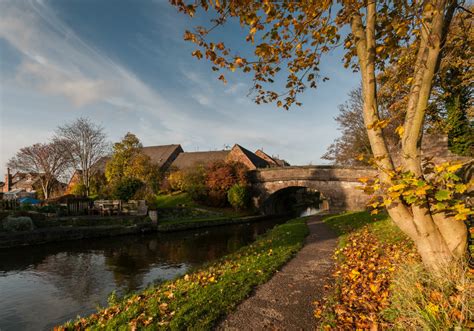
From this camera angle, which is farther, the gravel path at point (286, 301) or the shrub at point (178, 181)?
the shrub at point (178, 181)

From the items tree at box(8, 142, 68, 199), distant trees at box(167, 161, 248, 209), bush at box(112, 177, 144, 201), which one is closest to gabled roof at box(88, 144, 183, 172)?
tree at box(8, 142, 68, 199)

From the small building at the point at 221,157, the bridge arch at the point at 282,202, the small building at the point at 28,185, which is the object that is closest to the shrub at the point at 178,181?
the small building at the point at 221,157

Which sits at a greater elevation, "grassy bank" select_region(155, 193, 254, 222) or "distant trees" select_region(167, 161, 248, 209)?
"distant trees" select_region(167, 161, 248, 209)

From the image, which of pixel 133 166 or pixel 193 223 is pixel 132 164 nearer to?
pixel 133 166

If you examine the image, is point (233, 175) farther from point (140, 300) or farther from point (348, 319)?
point (348, 319)

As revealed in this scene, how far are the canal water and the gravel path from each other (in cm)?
423

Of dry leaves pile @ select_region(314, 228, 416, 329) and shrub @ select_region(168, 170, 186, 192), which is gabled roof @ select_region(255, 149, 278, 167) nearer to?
shrub @ select_region(168, 170, 186, 192)

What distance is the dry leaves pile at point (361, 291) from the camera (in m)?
3.89

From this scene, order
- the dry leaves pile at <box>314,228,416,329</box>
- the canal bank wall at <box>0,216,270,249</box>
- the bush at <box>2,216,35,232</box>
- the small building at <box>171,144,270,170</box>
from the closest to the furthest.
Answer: the dry leaves pile at <box>314,228,416,329</box> → the canal bank wall at <box>0,216,270,249</box> → the bush at <box>2,216,35,232</box> → the small building at <box>171,144,270,170</box>

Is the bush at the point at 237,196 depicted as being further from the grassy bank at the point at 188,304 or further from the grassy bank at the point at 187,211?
the grassy bank at the point at 188,304

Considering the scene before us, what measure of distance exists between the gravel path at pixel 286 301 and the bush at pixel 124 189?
19966 millimetres

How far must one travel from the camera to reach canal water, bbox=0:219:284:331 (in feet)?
23.5

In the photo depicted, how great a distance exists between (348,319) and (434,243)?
5.28 ft

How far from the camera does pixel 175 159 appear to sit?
162ft
